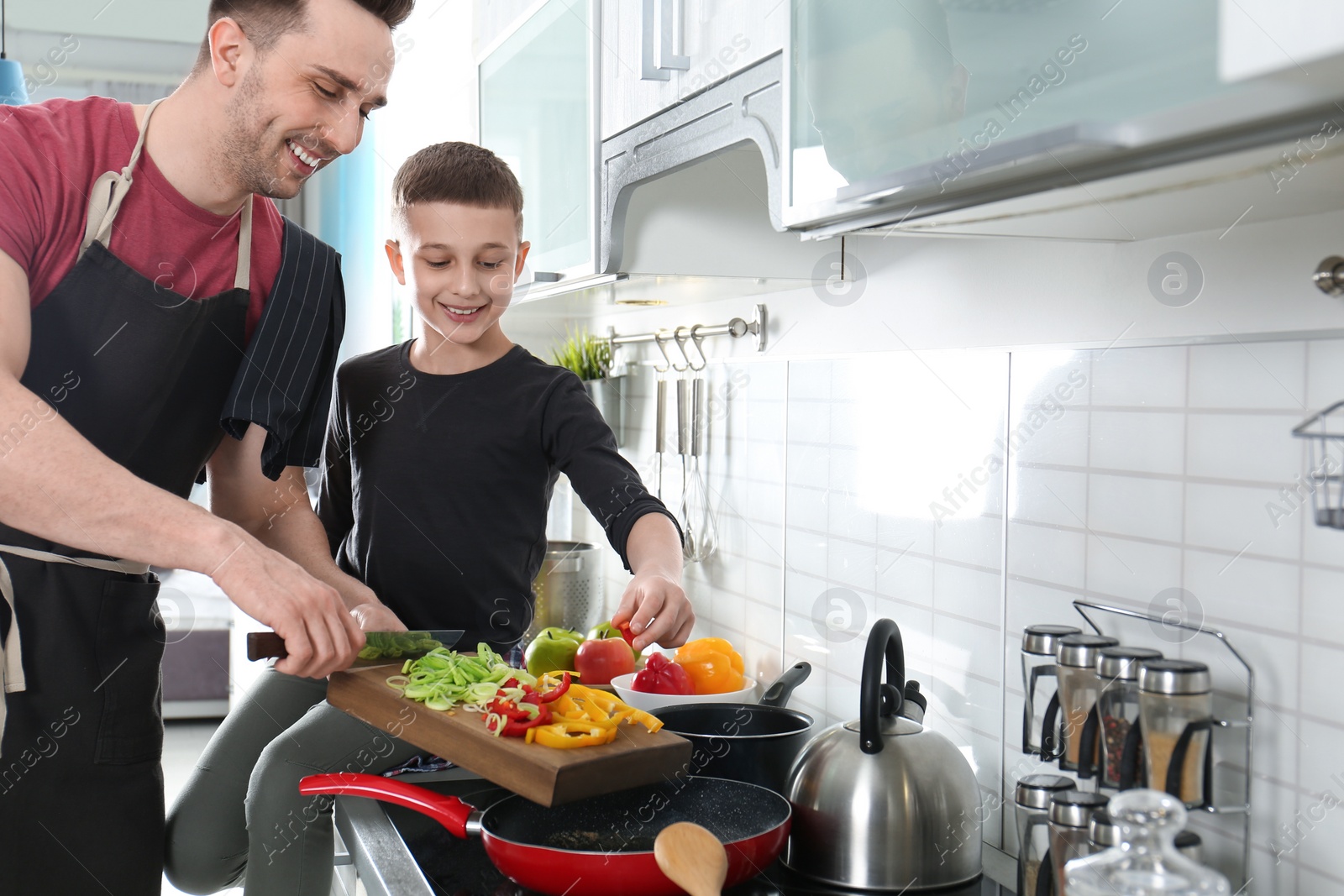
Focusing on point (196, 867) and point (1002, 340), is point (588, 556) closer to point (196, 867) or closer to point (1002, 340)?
point (196, 867)

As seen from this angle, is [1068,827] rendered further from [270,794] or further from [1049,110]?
[270,794]

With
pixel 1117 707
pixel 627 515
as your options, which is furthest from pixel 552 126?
pixel 1117 707

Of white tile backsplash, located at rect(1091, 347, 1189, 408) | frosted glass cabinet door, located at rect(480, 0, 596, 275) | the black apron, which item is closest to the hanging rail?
frosted glass cabinet door, located at rect(480, 0, 596, 275)

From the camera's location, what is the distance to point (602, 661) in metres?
1.51

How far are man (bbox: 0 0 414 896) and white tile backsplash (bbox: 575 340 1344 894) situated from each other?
0.64 meters

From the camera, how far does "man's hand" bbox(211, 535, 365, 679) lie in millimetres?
896

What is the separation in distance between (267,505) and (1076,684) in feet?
3.13

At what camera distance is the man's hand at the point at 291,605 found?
35.3 inches

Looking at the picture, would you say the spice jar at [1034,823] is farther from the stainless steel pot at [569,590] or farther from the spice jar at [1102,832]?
the stainless steel pot at [569,590]

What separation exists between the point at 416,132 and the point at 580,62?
1392 millimetres

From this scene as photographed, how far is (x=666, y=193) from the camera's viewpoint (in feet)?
4.70

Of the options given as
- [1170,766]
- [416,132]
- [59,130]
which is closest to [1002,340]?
[1170,766]

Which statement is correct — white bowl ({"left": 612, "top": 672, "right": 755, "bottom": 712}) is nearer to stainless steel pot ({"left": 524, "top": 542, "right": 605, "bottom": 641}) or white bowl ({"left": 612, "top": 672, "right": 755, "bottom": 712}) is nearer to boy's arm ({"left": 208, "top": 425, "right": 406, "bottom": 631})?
boy's arm ({"left": 208, "top": 425, "right": 406, "bottom": 631})

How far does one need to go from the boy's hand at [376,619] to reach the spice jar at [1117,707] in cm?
74
